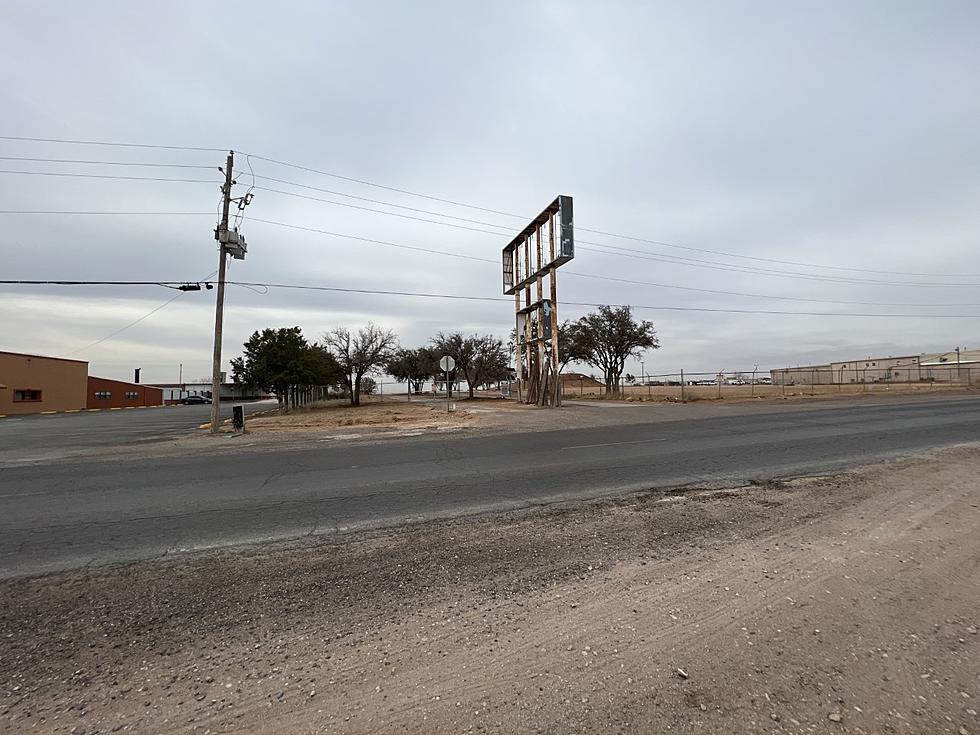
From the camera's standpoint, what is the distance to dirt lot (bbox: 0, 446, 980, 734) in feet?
7.80

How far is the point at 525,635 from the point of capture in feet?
10.2

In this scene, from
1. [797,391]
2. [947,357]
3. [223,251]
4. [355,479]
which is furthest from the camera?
[947,357]

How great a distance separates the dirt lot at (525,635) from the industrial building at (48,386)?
49.5 meters

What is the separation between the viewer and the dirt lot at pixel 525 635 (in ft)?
7.80

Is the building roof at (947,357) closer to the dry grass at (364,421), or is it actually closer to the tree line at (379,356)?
the tree line at (379,356)

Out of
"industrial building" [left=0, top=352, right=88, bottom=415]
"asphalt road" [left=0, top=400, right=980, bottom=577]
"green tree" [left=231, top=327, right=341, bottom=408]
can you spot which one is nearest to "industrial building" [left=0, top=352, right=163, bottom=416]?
"industrial building" [left=0, top=352, right=88, bottom=415]

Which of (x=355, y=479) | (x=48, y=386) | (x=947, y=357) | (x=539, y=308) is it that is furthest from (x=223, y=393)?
(x=947, y=357)

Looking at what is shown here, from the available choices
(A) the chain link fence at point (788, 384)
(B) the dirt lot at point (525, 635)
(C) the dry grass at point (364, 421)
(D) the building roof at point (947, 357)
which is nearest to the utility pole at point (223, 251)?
(C) the dry grass at point (364, 421)

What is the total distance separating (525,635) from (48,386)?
186 feet

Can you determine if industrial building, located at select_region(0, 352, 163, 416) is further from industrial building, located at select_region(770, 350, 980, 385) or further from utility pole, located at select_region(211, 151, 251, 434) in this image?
industrial building, located at select_region(770, 350, 980, 385)

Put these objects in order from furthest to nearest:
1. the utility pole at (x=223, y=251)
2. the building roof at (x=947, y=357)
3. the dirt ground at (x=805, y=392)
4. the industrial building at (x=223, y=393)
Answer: the building roof at (x=947, y=357) < the industrial building at (x=223, y=393) < the dirt ground at (x=805, y=392) < the utility pole at (x=223, y=251)

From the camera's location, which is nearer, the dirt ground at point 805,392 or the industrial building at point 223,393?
the dirt ground at point 805,392

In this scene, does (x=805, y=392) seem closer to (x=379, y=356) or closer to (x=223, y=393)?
(x=379, y=356)

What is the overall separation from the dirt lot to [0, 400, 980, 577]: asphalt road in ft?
3.43
